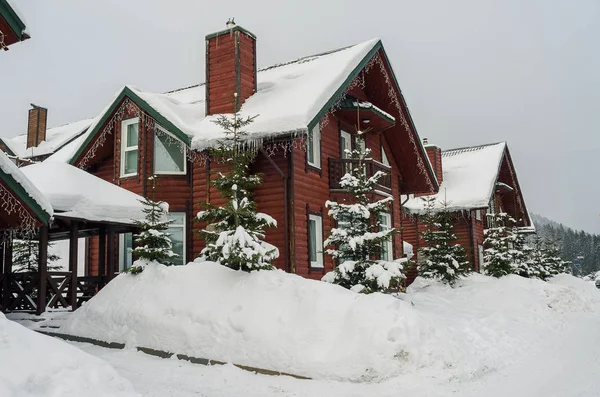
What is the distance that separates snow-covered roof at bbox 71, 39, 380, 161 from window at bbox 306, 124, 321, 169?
1576mm

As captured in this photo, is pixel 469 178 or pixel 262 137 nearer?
pixel 262 137

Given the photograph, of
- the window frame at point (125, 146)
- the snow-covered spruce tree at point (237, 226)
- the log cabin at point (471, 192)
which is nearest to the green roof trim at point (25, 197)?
the snow-covered spruce tree at point (237, 226)

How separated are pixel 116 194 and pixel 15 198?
3.91 meters

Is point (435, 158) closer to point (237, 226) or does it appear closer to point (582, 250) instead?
point (237, 226)

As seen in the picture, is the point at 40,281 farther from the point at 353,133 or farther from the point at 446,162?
the point at 446,162

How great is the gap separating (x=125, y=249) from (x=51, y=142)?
17.2 m

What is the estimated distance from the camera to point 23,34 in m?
10.1

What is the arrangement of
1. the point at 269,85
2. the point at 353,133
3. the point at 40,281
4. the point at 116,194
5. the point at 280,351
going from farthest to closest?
the point at 353,133 < the point at 269,85 < the point at 116,194 < the point at 40,281 < the point at 280,351

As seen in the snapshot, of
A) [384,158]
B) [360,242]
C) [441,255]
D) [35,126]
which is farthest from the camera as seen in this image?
→ [35,126]

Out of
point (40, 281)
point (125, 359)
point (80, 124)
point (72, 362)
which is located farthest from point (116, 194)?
point (80, 124)

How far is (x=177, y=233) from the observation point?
17578 millimetres

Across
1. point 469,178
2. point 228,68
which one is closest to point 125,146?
point 228,68

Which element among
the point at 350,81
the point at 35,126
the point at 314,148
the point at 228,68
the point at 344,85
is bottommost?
the point at 314,148

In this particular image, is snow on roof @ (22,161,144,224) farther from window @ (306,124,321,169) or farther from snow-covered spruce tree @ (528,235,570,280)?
snow-covered spruce tree @ (528,235,570,280)
